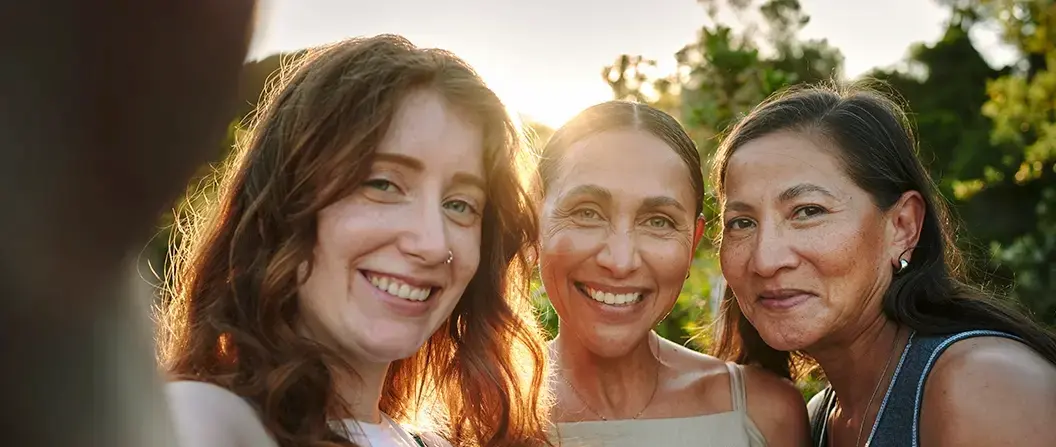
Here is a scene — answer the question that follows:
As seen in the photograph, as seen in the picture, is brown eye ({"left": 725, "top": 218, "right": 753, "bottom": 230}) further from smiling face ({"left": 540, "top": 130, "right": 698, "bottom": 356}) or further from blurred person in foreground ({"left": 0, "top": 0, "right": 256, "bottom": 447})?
blurred person in foreground ({"left": 0, "top": 0, "right": 256, "bottom": 447})

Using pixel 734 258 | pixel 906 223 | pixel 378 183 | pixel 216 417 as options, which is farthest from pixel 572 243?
pixel 216 417

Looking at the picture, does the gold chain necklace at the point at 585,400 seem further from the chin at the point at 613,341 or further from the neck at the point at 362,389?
the neck at the point at 362,389

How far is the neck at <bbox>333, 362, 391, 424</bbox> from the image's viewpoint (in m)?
2.13

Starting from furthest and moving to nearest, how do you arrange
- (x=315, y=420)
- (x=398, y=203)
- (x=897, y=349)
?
(x=897, y=349) → (x=398, y=203) → (x=315, y=420)

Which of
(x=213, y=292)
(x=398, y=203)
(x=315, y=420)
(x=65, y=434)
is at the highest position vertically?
(x=65, y=434)

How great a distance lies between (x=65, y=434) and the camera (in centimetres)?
51

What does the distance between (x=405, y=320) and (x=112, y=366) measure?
1.53 m

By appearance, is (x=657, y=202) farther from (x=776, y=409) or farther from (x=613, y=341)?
(x=776, y=409)

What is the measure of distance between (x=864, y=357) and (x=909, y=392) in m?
Result: 0.29

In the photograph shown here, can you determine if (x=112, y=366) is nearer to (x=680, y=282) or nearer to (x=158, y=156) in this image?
(x=158, y=156)

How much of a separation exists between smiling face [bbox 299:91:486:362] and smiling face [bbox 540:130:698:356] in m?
1.00

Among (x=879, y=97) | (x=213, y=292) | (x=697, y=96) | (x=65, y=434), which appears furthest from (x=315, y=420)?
(x=697, y=96)

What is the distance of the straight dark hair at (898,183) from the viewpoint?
2.83 m

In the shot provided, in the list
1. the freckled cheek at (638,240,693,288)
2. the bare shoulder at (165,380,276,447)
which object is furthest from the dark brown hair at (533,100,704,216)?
the bare shoulder at (165,380,276,447)
